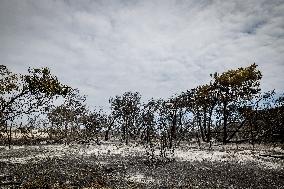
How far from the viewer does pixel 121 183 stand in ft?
40.5

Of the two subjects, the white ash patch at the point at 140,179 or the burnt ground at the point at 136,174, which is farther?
the white ash patch at the point at 140,179

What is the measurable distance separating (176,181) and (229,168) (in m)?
4.16

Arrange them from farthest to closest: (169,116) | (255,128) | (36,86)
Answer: (169,116) < (255,128) < (36,86)

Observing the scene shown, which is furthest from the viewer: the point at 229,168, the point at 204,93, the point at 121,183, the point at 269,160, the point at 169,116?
the point at 169,116

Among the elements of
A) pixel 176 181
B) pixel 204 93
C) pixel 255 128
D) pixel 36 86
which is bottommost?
pixel 176 181

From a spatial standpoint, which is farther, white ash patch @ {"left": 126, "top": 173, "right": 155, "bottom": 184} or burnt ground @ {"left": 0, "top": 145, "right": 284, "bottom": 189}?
white ash patch @ {"left": 126, "top": 173, "right": 155, "bottom": 184}

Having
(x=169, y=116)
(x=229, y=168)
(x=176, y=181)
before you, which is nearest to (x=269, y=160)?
(x=229, y=168)

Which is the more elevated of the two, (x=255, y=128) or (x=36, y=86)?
(x=36, y=86)

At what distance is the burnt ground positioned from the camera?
12.2m

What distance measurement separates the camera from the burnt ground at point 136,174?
40.0 ft

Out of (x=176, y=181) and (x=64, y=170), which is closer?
(x=176, y=181)

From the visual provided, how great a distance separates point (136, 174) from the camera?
14242 millimetres

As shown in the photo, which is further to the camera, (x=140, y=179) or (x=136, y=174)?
(x=136, y=174)

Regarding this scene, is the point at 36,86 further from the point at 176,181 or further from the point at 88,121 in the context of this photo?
the point at 88,121
